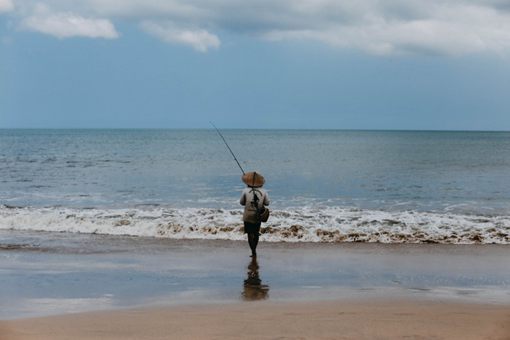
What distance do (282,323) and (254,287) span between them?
2307mm

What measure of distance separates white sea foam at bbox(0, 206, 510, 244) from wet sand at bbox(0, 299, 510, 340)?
6.82m

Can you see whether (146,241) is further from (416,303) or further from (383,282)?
(416,303)

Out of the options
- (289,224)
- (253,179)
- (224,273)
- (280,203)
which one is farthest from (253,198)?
(280,203)

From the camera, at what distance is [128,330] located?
6285mm

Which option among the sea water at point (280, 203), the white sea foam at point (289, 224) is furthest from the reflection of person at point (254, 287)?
the sea water at point (280, 203)

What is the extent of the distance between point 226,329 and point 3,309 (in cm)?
300

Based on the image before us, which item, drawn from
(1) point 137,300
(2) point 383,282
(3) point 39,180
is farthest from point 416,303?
(3) point 39,180

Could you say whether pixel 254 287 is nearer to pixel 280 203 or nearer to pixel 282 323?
pixel 282 323

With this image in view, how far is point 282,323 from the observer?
6613mm

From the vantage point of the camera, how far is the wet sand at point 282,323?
20.1 ft

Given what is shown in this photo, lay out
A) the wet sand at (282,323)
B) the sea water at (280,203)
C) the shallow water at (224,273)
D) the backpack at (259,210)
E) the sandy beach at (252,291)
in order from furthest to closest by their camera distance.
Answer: the sea water at (280,203) → the backpack at (259,210) → the shallow water at (224,273) → the sandy beach at (252,291) → the wet sand at (282,323)

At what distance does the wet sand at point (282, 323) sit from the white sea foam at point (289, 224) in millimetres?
6816

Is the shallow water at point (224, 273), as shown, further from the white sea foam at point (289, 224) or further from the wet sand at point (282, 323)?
the white sea foam at point (289, 224)

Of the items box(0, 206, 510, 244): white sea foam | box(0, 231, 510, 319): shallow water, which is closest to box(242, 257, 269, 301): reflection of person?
box(0, 231, 510, 319): shallow water
